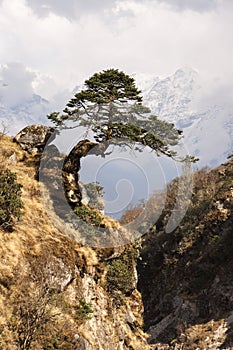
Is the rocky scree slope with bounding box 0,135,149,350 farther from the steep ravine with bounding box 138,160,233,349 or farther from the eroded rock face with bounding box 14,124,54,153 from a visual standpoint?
the steep ravine with bounding box 138,160,233,349

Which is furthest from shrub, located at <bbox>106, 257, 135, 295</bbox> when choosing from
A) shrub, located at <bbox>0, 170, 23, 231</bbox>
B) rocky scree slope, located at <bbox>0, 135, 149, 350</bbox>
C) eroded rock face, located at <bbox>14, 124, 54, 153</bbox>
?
eroded rock face, located at <bbox>14, 124, 54, 153</bbox>

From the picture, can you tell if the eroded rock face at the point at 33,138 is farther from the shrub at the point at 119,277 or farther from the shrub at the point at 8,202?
the shrub at the point at 119,277

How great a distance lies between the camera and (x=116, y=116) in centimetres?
2139

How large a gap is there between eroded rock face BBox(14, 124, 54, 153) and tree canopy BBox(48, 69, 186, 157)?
5.29 meters

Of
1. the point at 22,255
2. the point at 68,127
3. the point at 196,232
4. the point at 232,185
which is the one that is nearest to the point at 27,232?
the point at 22,255

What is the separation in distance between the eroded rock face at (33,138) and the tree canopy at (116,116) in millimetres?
5286

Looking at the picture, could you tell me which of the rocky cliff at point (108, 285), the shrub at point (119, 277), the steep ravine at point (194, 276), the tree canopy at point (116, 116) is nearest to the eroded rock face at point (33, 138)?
the rocky cliff at point (108, 285)

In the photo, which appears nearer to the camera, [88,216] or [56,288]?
[56,288]

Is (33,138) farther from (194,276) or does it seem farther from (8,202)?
(194,276)

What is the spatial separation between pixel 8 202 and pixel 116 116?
9.49 m

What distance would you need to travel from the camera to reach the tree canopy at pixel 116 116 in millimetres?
20891

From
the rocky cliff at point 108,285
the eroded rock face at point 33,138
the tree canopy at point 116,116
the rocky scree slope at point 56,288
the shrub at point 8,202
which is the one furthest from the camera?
the eroded rock face at point 33,138

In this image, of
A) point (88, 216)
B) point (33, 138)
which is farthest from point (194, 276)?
point (33, 138)

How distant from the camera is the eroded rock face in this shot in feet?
86.4
